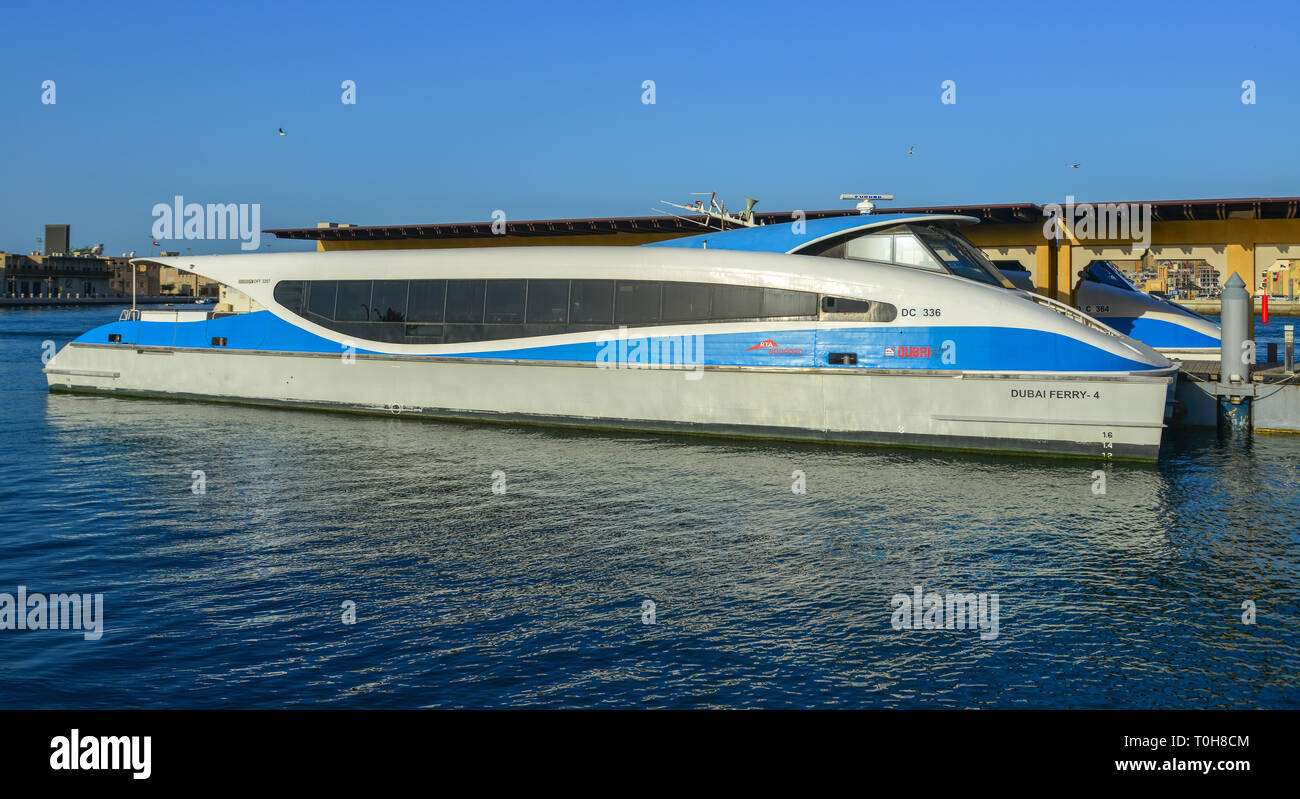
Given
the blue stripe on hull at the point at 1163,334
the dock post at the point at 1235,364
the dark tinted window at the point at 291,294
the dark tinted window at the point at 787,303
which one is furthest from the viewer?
the blue stripe on hull at the point at 1163,334

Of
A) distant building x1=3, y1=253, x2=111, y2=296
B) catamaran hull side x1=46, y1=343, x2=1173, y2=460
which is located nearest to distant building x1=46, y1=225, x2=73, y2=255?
distant building x1=3, y1=253, x2=111, y2=296

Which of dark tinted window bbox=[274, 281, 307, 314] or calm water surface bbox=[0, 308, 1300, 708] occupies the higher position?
dark tinted window bbox=[274, 281, 307, 314]

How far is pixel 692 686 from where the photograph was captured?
876 centimetres

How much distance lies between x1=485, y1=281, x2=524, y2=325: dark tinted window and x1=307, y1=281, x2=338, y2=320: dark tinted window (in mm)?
4690

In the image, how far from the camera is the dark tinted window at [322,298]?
27.2 metres

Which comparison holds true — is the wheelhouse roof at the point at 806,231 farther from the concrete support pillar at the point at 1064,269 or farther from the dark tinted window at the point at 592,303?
the concrete support pillar at the point at 1064,269

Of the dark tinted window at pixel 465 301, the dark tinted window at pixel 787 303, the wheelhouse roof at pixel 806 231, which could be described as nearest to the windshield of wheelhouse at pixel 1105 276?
the wheelhouse roof at pixel 806 231

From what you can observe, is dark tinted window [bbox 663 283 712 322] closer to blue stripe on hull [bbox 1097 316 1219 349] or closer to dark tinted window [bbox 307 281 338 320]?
dark tinted window [bbox 307 281 338 320]

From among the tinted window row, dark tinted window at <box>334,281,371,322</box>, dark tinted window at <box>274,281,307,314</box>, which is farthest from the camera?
dark tinted window at <box>274,281,307,314</box>

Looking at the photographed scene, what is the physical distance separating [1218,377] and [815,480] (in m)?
12.2

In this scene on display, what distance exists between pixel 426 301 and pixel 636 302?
5.73 meters

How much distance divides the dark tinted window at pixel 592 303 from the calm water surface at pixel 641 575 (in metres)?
3.85

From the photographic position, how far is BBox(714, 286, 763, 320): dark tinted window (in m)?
22.2
